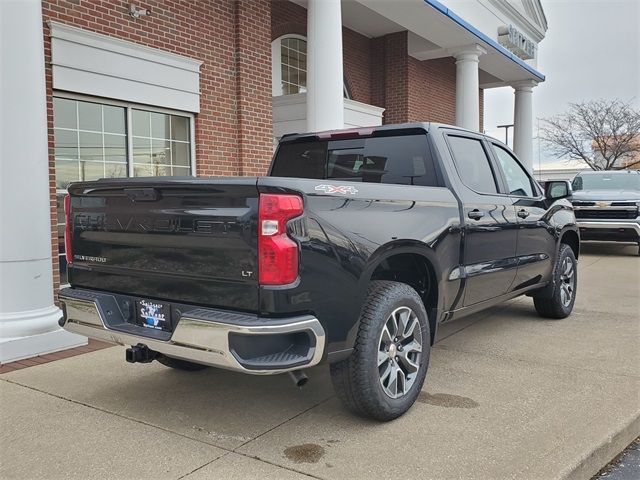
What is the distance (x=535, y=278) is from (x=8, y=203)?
15.5ft

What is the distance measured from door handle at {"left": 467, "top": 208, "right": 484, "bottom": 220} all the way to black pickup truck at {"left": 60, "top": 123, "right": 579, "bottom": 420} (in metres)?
0.02

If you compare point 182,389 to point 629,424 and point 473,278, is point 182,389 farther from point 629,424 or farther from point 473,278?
point 629,424

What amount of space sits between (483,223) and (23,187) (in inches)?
148

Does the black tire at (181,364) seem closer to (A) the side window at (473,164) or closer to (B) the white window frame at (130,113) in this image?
(A) the side window at (473,164)

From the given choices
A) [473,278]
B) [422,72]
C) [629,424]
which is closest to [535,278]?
[473,278]

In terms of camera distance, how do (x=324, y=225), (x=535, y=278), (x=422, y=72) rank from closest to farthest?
(x=324, y=225) → (x=535, y=278) → (x=422, y=72)

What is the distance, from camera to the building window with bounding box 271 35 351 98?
449 inches

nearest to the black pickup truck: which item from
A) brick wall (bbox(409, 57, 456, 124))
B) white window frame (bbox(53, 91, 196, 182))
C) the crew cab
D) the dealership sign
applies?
white window frame (bbox(53, 91, 196, 182))

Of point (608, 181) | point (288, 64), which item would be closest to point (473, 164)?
point (288, 64)

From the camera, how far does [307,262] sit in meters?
3.15

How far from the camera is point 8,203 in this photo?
5.04m

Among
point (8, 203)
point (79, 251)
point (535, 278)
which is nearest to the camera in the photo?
point (79, 251)

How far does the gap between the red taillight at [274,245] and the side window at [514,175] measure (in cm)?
301

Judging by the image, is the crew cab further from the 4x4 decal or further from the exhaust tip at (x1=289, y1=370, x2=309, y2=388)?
the exhaust tip at (x1=289, y1=370, x2=309, y2=388)
